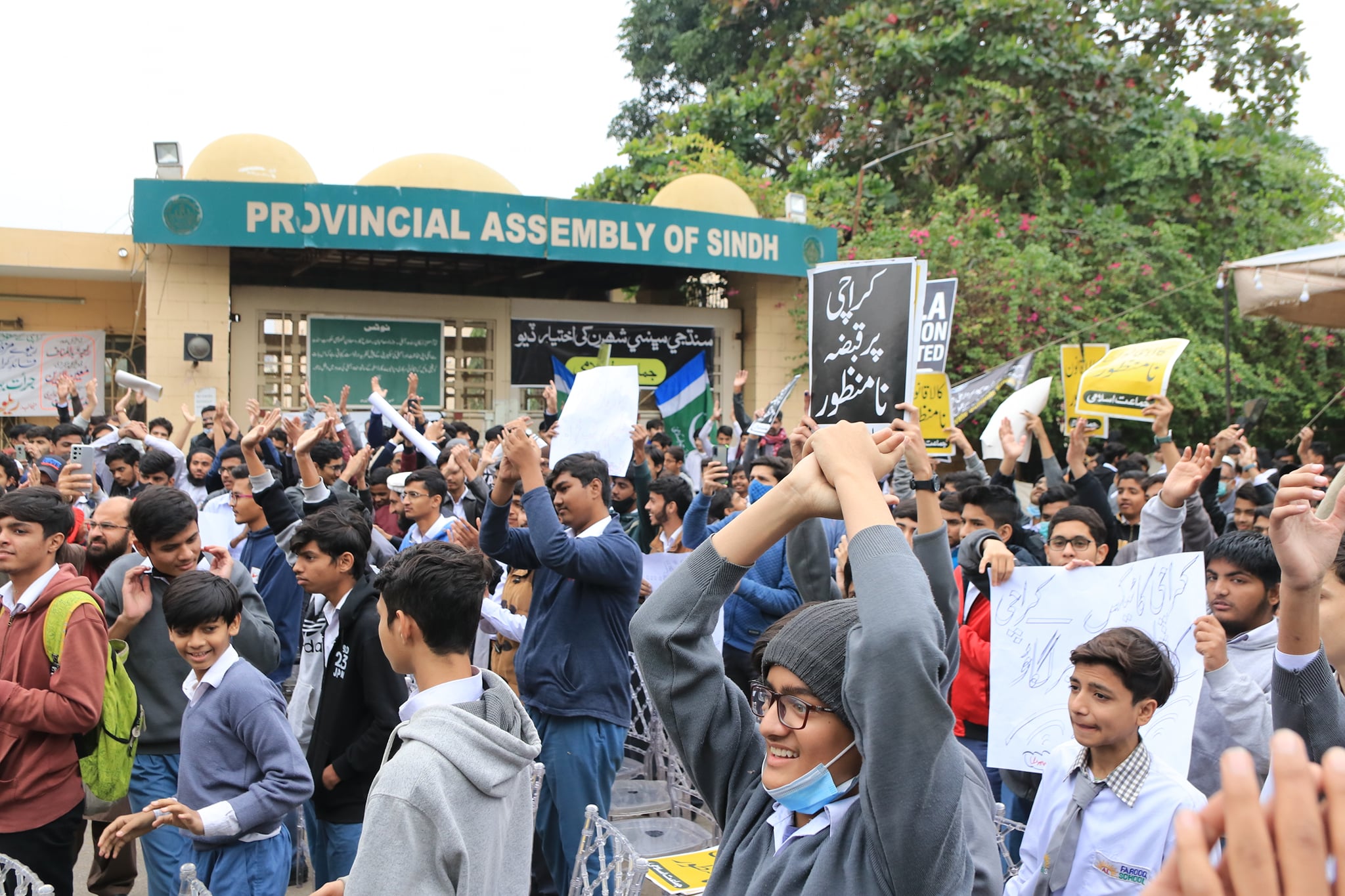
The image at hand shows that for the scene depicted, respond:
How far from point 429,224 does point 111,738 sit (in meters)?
11.6

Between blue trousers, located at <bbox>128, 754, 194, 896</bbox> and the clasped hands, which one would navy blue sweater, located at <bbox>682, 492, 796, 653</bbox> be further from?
the clasped hands

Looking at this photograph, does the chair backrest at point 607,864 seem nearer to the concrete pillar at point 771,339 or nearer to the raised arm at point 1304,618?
the raised arm at point 1304,618

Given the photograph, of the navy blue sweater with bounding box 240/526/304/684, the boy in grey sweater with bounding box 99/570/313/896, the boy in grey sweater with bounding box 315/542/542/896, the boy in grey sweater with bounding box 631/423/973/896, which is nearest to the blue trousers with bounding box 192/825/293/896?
the boy in grey sweater with bounding box 99/570/313/896

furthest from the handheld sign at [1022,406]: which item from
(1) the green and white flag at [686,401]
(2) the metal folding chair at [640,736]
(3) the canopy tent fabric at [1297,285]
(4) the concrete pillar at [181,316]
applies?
(4) the concrete pillar at [181,316]

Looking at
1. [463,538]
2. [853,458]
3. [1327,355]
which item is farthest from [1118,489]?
[1327,355]

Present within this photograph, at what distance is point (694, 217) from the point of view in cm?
1580

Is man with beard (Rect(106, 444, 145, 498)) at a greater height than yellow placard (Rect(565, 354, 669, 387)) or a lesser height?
lesser

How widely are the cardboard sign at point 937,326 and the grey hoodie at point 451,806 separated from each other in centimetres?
602

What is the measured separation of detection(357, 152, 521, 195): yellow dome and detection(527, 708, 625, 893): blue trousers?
1325 cm

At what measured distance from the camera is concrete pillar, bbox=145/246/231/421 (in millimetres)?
14773

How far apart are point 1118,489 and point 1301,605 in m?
4.77

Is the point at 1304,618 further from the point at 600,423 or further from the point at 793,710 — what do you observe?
the point at 600,423

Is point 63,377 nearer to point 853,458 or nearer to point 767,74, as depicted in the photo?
point 853,458

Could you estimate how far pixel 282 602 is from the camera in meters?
5.17
